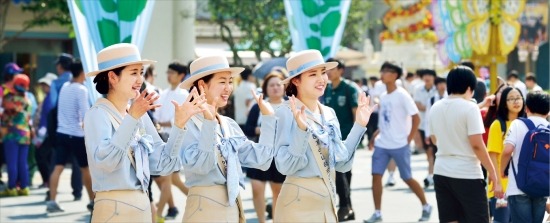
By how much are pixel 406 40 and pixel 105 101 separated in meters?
29.2

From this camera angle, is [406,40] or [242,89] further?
[406,40]

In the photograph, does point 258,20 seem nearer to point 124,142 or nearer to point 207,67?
point 207,67

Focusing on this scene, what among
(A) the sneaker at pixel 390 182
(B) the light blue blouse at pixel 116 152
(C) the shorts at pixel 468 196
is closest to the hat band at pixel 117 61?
(B) the light blue blouse at pixel 116 152

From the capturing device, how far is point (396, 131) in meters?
12.7

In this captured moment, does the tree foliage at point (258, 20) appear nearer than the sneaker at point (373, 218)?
No

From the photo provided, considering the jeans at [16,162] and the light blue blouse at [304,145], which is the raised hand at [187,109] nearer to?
the light blue blouse at [304,145]

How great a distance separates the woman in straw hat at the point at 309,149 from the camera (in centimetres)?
722

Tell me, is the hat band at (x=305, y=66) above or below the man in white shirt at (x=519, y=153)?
above

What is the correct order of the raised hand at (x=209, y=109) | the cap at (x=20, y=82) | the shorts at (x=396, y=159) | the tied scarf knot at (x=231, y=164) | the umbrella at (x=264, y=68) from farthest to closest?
the umbrella at (x=264, y=68), the cap at (x=20, y=82), the shorts at (x=396, y=159), the tied scarf knot at (x=231, y=164), the raised hand at (x=209, y=109)

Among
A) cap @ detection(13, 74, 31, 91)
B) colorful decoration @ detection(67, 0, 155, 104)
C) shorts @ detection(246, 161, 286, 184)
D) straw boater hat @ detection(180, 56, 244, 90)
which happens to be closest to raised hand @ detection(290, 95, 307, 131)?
straw boater hat @ detection(180, 56, 244, 90)

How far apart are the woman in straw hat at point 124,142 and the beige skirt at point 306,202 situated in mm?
973

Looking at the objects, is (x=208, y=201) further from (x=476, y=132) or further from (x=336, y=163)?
(x=476, y=132)

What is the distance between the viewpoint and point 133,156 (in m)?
6.48

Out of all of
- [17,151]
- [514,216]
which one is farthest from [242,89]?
[514,216]
